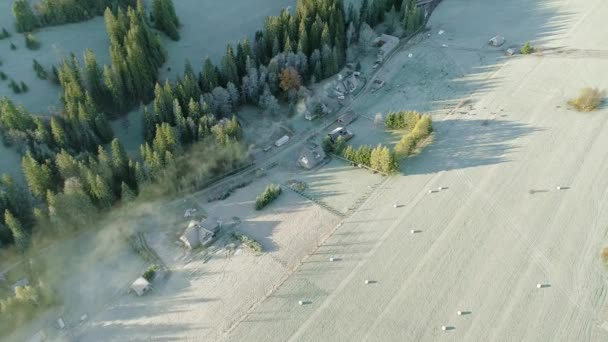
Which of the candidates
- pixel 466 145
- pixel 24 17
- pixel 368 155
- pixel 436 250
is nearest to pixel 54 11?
pixel 24 17

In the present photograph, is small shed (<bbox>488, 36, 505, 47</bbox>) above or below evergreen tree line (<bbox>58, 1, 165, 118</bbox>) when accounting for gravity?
below

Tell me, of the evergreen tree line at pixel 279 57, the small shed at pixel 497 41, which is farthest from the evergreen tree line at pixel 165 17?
the small shed at pixel 497 41

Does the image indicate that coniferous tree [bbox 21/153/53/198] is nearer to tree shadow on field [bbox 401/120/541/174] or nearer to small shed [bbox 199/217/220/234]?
small shed [bbox 199/217/220/234]

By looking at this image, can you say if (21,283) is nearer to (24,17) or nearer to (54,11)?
(24,17)

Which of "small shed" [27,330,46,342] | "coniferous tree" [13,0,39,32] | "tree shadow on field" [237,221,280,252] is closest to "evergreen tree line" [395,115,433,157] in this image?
"tree shadow on field" [237,221,280,252]

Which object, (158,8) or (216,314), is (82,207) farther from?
(158,8)
